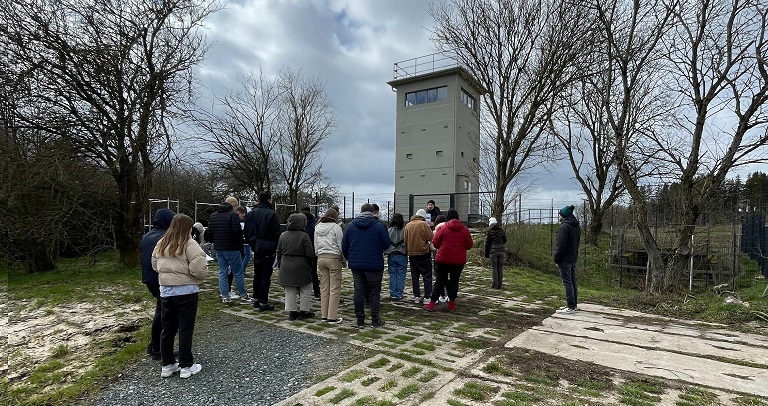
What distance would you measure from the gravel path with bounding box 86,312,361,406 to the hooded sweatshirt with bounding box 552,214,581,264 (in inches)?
149

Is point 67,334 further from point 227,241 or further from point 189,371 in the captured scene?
point 189,371

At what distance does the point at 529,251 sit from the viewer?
1478 cm

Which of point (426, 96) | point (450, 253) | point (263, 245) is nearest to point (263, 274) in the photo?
point (263, 245)

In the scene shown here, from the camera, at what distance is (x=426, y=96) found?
26125 mm

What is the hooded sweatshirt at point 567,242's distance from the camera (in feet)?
21.4

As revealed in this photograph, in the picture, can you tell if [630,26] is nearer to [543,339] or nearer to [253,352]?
[543,339]

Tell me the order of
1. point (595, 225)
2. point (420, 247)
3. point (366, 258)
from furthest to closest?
point (595, 225)
point (420, 247)
point (366, 258)

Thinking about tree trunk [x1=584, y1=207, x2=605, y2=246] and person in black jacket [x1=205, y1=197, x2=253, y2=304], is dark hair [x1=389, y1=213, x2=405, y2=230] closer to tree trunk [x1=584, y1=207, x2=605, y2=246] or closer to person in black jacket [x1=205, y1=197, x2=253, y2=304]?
person in black jacket [x1=205, y1=197, x2=253, y2=304]

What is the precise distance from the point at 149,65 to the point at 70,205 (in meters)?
3.75

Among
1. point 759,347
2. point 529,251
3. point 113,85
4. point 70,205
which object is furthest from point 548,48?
point 70,205

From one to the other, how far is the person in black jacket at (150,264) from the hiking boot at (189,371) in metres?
0.61

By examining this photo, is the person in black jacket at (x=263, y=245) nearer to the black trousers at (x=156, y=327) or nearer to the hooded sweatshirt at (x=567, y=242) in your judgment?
the black trousers at (x=156, y=327)

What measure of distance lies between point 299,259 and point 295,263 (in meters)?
0.08

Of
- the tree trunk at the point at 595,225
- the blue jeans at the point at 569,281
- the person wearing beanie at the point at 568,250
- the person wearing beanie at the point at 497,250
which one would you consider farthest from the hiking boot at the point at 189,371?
the tree trunk at the point at 595,225
